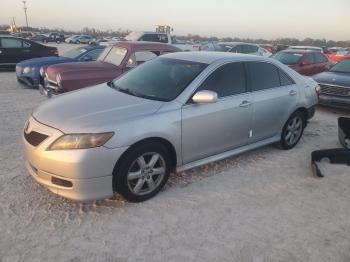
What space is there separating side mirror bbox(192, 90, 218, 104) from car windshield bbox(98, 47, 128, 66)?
428 centimetres

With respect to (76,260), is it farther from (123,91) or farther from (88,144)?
(123,91)

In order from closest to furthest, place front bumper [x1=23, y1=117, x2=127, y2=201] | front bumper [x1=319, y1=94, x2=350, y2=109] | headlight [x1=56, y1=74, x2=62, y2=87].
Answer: front bumper [x1=23, y1=117, x2=127, y2=201]
headlight [x1=56, y1=74, x2=62, y2=87]
front bumper [x1=319, y1=94, x2=350, y2=109]

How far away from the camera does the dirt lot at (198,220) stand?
3105 mm

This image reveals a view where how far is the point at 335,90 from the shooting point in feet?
27.9

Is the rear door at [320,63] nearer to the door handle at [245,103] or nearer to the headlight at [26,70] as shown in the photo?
the door handle at [245,103]

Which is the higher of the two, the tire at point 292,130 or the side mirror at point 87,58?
the side mirror at point 87,58

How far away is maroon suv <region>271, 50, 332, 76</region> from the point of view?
39.4ft

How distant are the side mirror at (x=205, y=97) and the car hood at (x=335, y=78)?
5644mm

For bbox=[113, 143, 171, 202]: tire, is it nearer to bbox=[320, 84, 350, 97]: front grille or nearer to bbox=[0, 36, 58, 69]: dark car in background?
bbox=[320, 84, 350, 97]: front grille

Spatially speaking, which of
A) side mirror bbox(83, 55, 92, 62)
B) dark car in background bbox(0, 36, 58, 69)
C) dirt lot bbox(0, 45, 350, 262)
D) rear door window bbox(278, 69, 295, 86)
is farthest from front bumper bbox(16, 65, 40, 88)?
rear door window bbox(278, 69, 295, 86)

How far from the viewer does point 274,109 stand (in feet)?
17.3

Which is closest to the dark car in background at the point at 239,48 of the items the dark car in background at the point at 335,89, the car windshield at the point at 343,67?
the car windshield at the point at 343,67

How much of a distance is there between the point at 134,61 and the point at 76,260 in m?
5.67

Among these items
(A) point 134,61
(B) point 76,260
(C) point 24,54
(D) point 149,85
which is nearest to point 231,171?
(D) point 149,85
